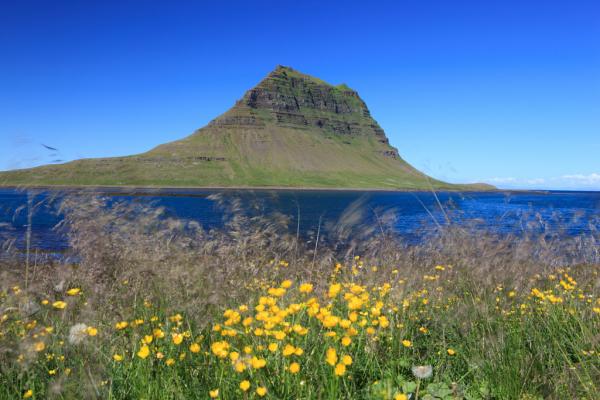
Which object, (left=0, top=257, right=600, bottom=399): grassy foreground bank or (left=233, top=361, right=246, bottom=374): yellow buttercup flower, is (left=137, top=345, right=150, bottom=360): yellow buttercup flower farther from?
(left=233, top=361, right=246, bottom=374): yellow buttercup flower

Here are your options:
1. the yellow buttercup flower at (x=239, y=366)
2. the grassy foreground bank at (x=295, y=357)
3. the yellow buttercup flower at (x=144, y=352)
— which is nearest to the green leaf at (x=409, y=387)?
the grassy foreground bank at (x=295, y=357)

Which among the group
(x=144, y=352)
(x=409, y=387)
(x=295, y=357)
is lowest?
(x=409, y=387)

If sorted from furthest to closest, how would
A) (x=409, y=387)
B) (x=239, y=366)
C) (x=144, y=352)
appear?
1. (x=409, y=387)
2. (x=144, y=352)
3. (x=239, y=366)

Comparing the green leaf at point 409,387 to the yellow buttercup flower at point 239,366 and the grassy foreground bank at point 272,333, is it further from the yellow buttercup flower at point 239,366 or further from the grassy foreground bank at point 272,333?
the yellow buttercup flower at point 239,366

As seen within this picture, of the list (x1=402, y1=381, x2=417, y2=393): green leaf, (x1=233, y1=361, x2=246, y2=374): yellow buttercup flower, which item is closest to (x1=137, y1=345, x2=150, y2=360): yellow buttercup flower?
(x1=233, y1=361, x2=246, y2=374): yellow buttercup flower

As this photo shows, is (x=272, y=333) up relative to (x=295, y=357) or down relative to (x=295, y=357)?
up

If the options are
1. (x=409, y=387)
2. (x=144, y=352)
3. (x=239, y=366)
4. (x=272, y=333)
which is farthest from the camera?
A: (x=409, y=387)

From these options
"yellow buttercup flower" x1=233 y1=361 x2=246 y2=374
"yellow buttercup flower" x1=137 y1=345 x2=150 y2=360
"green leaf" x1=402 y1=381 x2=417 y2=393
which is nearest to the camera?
"yellow buttercup flower" x1=233 y1=361 x2=246 y2=374

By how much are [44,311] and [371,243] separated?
5901 mm

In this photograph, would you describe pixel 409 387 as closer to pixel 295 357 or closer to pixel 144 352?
pixel 295 357

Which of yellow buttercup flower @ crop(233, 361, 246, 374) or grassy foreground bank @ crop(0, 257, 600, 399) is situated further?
grassy foreground bank @ crop(0, 257, 600, 399)

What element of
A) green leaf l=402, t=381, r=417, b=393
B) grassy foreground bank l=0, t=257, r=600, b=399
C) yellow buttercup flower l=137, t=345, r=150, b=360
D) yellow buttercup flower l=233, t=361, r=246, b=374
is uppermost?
yellow buttercup flower l=233, t=361, r=246, b=374

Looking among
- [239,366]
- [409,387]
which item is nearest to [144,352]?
[239,366]

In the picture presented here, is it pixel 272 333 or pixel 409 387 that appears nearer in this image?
pixel 272 333
